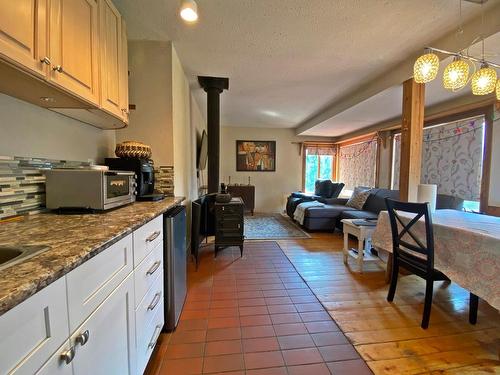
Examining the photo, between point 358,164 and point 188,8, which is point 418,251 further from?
point 358,164

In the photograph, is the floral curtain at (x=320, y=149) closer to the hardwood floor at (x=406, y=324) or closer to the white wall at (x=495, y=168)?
the white wall at (x=495, y=168)

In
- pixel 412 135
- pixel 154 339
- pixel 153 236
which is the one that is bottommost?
pixel 154 339

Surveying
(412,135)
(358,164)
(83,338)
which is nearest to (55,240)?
(83,338)

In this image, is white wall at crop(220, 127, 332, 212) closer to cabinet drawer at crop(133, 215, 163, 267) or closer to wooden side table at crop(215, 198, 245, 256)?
wooden side table at crop(215, 198, 245, 256)

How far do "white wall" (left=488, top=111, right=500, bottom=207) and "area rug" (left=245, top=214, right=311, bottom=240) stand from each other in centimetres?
237

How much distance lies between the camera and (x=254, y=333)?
1.61 m

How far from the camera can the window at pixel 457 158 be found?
2.96 meters

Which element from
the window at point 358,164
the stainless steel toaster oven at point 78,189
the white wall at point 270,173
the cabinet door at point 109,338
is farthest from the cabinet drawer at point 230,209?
the window at point 358,164

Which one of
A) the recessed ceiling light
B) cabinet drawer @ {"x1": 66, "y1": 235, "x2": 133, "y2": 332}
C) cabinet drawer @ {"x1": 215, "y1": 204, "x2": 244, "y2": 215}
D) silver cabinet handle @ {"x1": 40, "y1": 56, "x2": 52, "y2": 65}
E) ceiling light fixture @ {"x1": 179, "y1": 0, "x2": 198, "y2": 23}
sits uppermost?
ceiling light fixture @ {"x1": 179, "y1": 0, "x2": 198, "y2": 23}

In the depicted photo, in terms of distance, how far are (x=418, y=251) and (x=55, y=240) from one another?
2173 millimetres

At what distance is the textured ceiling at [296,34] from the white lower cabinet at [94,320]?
5.36 ft

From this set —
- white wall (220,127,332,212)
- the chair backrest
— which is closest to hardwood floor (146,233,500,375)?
the chair backrest

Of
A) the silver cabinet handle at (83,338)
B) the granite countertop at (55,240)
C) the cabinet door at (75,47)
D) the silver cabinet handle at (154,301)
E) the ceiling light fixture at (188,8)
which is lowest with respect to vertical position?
the silver cabinet handle at (154,301)

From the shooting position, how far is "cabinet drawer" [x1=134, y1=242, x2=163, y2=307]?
112cm
